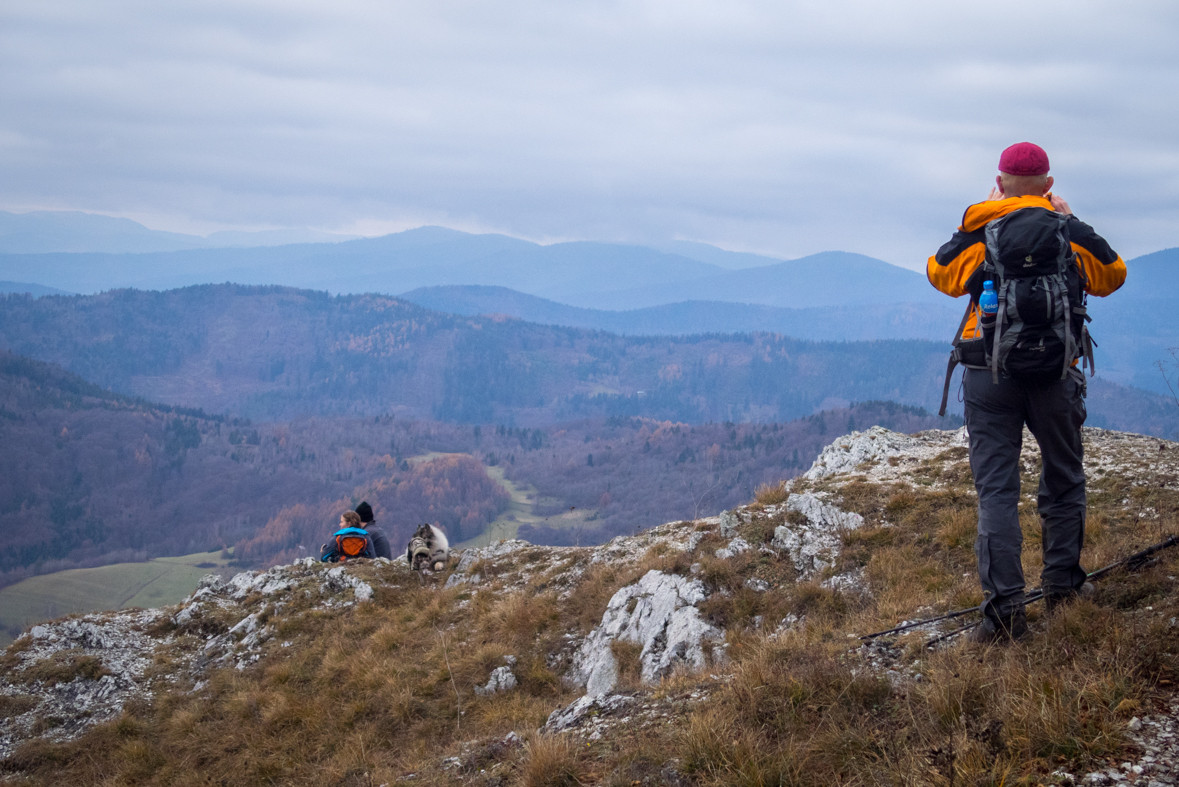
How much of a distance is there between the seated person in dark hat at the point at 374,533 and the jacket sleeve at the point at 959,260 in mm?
12885

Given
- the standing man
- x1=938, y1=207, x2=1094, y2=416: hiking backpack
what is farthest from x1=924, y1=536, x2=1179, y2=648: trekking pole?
x1=938, y1=207, x2=1094, y2=416: hiking backpack

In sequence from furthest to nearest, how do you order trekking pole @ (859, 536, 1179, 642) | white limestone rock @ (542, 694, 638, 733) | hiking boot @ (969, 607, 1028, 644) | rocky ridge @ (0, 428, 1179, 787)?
rocky ridge @ (0, 428, 1179, 787)
white limestone rock @ (542, 694, 638, 733)
trekking pole @ (859, 536, 1179, 642)
hiking boot @ (969, 607, 1028, 644)

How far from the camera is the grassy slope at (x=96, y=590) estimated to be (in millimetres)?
116250

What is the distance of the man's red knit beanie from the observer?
4.78 m

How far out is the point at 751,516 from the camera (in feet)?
34.4

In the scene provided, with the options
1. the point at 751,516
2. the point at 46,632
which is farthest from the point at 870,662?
the point at 46,632

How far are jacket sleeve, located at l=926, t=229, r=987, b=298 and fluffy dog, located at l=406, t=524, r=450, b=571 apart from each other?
1093cm

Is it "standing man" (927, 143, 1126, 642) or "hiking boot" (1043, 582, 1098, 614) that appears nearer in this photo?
"standing man" (927, 143, 1126, 642)

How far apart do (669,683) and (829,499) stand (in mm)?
5415

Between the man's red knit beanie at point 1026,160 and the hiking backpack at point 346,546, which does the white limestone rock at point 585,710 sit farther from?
the hiking backpack at point 346,546

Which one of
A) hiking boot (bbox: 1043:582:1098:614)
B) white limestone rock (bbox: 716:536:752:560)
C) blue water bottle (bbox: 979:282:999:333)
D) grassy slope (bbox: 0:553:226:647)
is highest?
blue water bottle (bbox: 979:282:999:333)

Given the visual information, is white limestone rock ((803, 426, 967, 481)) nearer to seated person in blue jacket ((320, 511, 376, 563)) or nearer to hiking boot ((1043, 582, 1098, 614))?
hiking boot ((1043, 582, 1098, 614))

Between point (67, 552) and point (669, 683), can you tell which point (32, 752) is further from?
point (67, 552)

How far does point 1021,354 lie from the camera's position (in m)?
4.51
